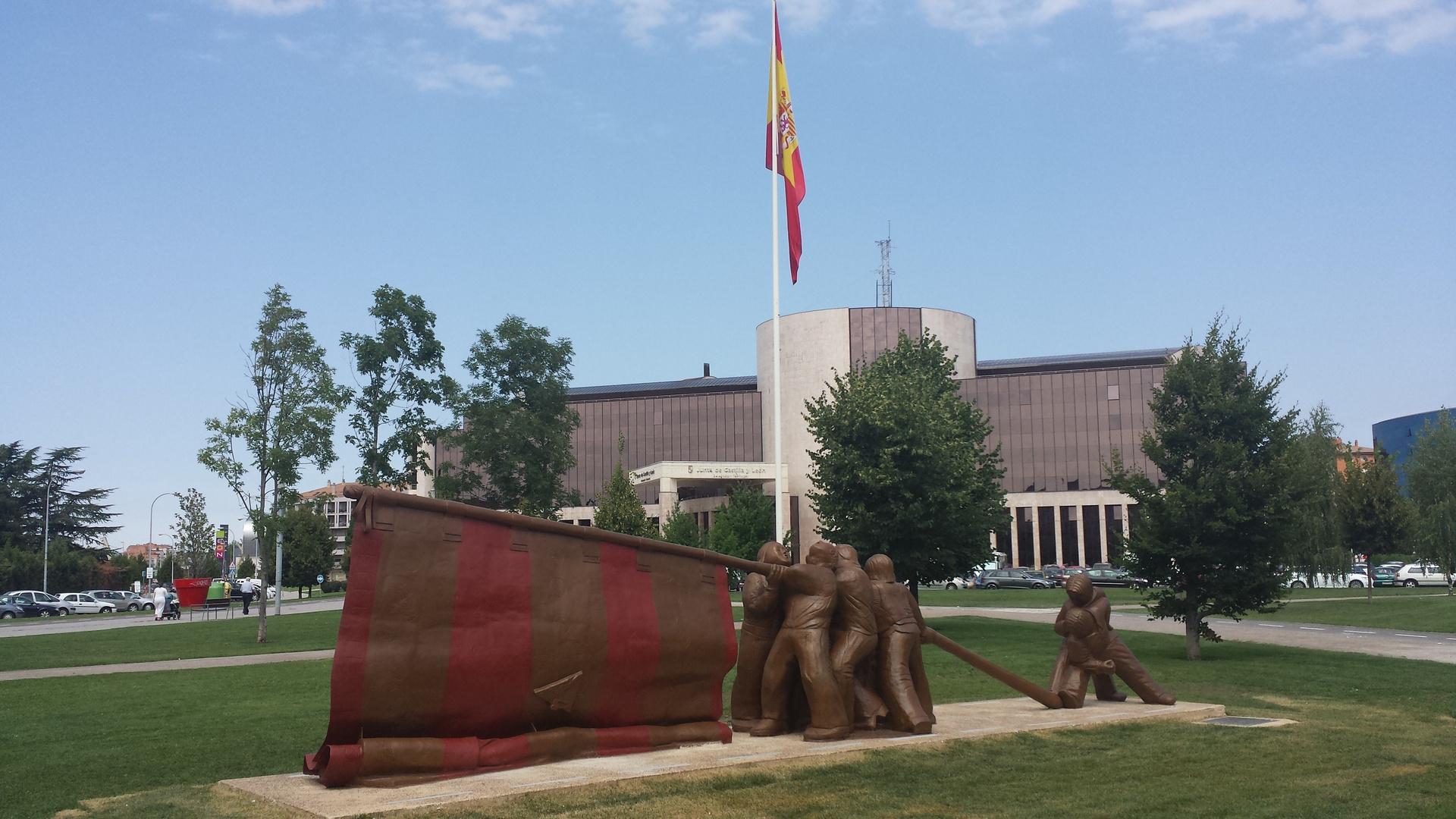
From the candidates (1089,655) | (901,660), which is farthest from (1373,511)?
(901,660)

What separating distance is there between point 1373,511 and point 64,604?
59841 millimetres

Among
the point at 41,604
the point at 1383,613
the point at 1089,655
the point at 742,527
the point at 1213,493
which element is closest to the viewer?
the point at 1089,655

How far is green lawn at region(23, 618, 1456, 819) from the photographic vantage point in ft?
28.2

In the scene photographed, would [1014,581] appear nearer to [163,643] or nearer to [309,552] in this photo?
[163,643]

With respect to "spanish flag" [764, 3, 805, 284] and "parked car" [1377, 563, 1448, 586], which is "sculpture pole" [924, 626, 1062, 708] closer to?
"spanish flag" [764, 3, 805, 284]

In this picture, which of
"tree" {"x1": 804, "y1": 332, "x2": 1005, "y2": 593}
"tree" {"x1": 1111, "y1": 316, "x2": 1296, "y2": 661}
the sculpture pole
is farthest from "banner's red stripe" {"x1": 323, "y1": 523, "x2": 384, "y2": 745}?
"tree" {"x1": 804, "y1": 332, "x2": 1005, "y2": 593}

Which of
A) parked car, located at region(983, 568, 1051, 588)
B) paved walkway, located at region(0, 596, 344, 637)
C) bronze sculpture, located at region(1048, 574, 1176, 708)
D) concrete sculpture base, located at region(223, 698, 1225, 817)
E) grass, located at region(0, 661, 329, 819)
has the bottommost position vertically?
paved walkway, located at region(0, 596, 344, 637)

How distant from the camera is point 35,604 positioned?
54281 millimetres

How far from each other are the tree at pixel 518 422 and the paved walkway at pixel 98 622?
8.63 meters

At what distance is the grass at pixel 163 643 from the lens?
990 inches

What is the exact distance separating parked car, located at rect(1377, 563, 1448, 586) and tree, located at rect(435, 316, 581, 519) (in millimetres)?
46046

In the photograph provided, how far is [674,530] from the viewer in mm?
49000

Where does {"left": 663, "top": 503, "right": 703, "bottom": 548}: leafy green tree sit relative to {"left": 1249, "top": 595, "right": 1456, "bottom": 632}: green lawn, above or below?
above

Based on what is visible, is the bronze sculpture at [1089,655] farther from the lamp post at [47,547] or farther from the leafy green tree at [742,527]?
the lamp post at [47,547]
